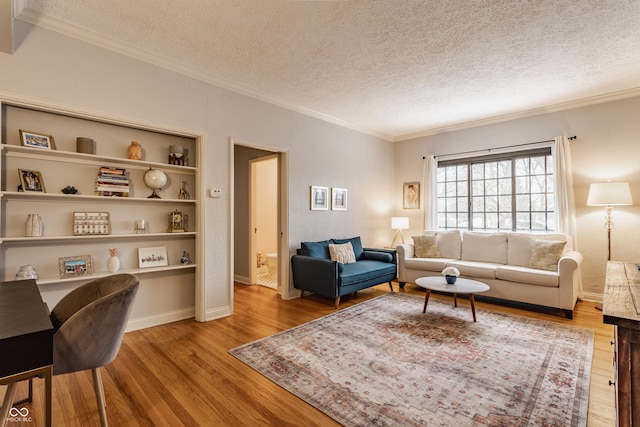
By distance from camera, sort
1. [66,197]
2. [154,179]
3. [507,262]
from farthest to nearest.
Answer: [507,262]
[154,179]
[66,197]

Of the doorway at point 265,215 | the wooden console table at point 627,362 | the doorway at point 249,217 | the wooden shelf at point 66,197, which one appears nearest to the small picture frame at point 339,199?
the doorway at point 249,217

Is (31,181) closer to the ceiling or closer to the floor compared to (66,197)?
closer to the ceiling

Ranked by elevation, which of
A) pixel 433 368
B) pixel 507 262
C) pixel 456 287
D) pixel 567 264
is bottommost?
pixel 433 368

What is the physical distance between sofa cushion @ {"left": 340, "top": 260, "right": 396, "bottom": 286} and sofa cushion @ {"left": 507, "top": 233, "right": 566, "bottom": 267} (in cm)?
169

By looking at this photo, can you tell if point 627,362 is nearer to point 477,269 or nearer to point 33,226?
point 477,269

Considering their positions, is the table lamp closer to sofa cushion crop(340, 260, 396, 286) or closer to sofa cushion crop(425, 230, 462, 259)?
sofa cushion crop(425, 230, 462, 259)

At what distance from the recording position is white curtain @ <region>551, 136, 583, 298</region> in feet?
14.2

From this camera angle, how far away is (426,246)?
504 cm

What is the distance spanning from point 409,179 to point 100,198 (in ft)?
16.8

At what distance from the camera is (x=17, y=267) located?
8.30 ft

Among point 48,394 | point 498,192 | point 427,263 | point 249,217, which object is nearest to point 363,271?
point 427,263

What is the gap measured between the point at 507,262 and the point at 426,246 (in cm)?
116

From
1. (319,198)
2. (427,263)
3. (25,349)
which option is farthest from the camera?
(319,198)

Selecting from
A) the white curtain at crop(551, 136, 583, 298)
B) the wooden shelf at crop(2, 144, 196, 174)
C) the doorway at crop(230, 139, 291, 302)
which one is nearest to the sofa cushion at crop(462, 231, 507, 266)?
the white curtain at crop(551, 136, 583, 298)
